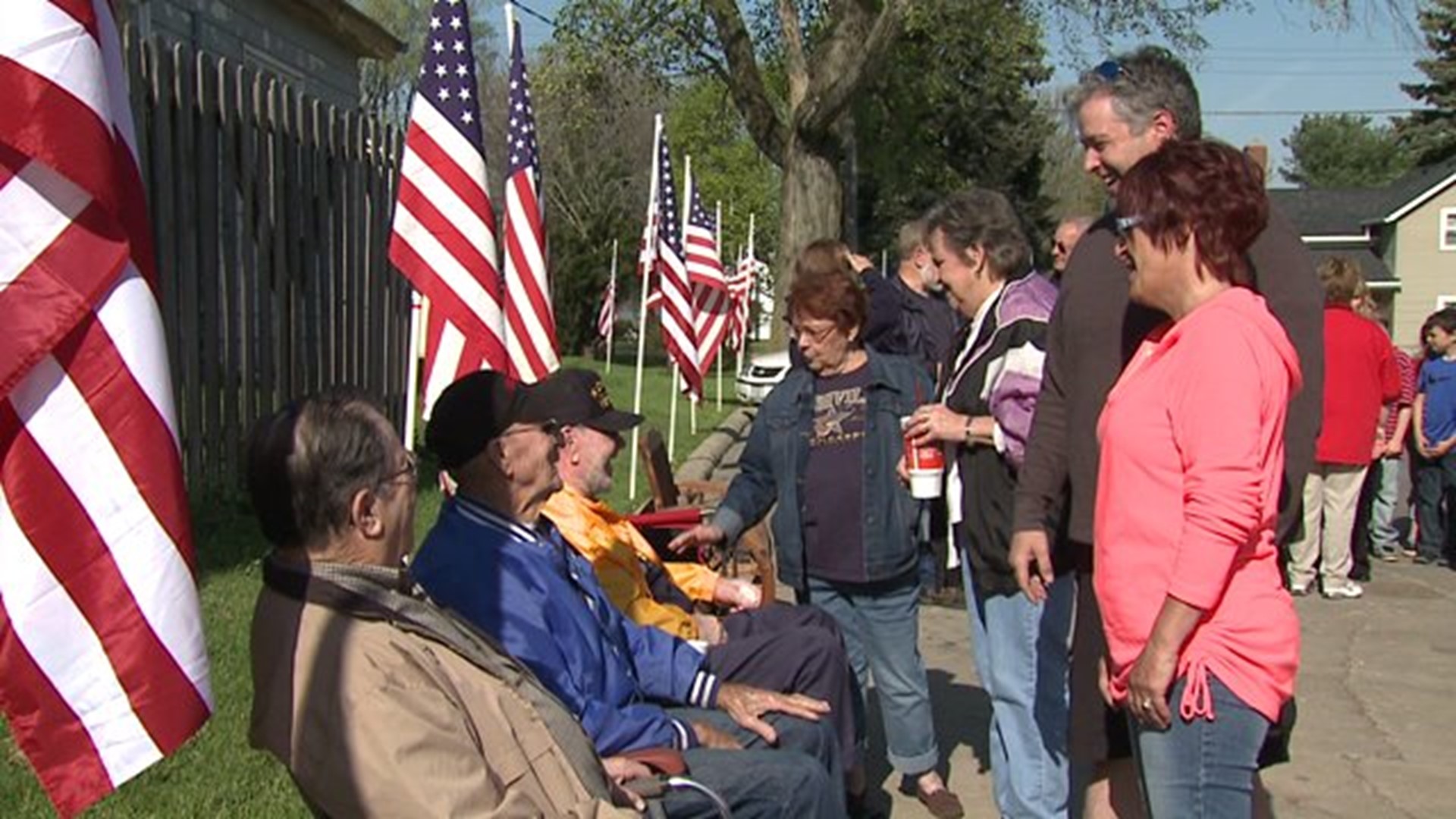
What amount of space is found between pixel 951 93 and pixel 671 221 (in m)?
32.6

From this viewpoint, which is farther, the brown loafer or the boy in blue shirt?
the boy in blue shirt

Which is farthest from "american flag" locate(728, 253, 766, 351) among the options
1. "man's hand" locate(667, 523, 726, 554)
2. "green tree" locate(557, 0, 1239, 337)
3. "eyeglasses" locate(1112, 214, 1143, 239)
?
"eyeglasses" locate(1112, 214, 1143, 239)

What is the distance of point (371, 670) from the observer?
9.80 feet

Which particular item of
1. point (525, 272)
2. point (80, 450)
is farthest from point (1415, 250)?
point (80, 450)

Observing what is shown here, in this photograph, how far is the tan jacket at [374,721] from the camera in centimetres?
291

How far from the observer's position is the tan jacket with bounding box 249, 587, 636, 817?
291cm

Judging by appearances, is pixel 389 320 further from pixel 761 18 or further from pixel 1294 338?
pixel 761 18

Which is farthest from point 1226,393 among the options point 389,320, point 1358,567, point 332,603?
point 389,320

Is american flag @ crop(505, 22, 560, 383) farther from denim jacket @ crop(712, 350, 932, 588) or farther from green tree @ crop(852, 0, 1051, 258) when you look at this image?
green tree @ crop(852, 0, 1051, 258)

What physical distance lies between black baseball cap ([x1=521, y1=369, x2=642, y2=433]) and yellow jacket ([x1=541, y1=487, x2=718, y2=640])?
35 cm

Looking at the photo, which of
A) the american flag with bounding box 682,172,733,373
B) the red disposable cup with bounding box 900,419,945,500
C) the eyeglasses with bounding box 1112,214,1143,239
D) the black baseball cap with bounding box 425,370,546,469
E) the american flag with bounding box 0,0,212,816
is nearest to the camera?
the american flag with bounding box 0,0,212,816

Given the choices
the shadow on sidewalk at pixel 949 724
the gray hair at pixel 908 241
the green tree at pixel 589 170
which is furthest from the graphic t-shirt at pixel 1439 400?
the green tree at pixel 589 170

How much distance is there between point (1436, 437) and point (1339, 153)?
91341 mm

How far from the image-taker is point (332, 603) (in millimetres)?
3055
